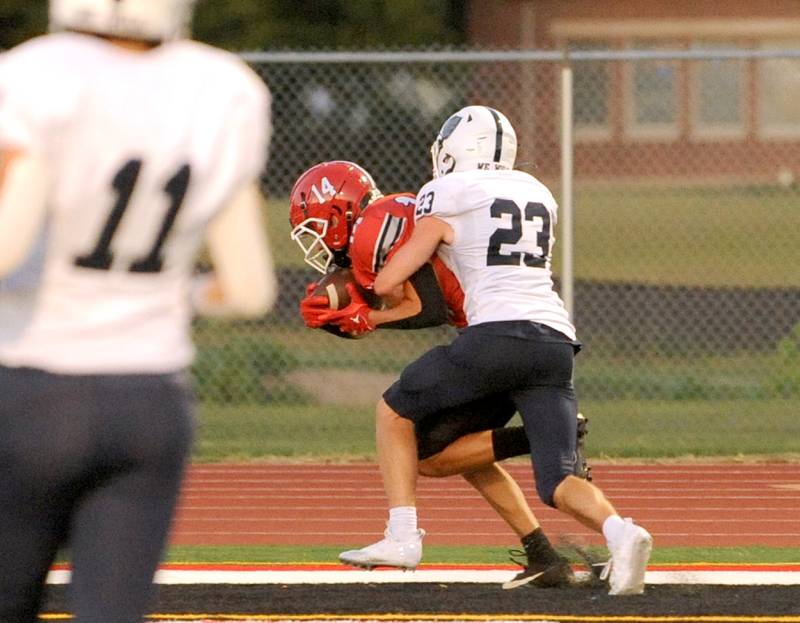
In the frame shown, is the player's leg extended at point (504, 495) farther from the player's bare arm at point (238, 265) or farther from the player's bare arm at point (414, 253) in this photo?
the player's bare arm at point (238, 265)

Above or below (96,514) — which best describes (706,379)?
above

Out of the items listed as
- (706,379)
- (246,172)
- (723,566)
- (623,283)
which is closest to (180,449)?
(246,172)

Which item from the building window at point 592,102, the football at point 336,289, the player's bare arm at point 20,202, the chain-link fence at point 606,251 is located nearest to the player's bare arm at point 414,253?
the football at point 336,289

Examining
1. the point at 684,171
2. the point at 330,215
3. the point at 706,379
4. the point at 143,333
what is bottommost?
the point at 143,333

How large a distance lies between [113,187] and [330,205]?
3715 mm

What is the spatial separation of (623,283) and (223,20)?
7690 millimetres

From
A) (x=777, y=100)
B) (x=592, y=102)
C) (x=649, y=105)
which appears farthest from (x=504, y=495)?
(x=777, y=100)

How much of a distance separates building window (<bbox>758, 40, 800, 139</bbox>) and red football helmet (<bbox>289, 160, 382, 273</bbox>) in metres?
18.3

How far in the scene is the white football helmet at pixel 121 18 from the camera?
3.18 metres

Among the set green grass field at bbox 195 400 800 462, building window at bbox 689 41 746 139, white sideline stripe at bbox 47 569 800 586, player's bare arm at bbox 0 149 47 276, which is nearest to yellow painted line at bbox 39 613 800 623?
white sideline stripe at bbox 47 569 800 586

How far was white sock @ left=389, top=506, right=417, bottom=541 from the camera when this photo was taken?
6.70m

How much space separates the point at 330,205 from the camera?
6805mm

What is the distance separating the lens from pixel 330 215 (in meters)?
6.82

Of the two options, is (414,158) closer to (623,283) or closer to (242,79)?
(623,283)
